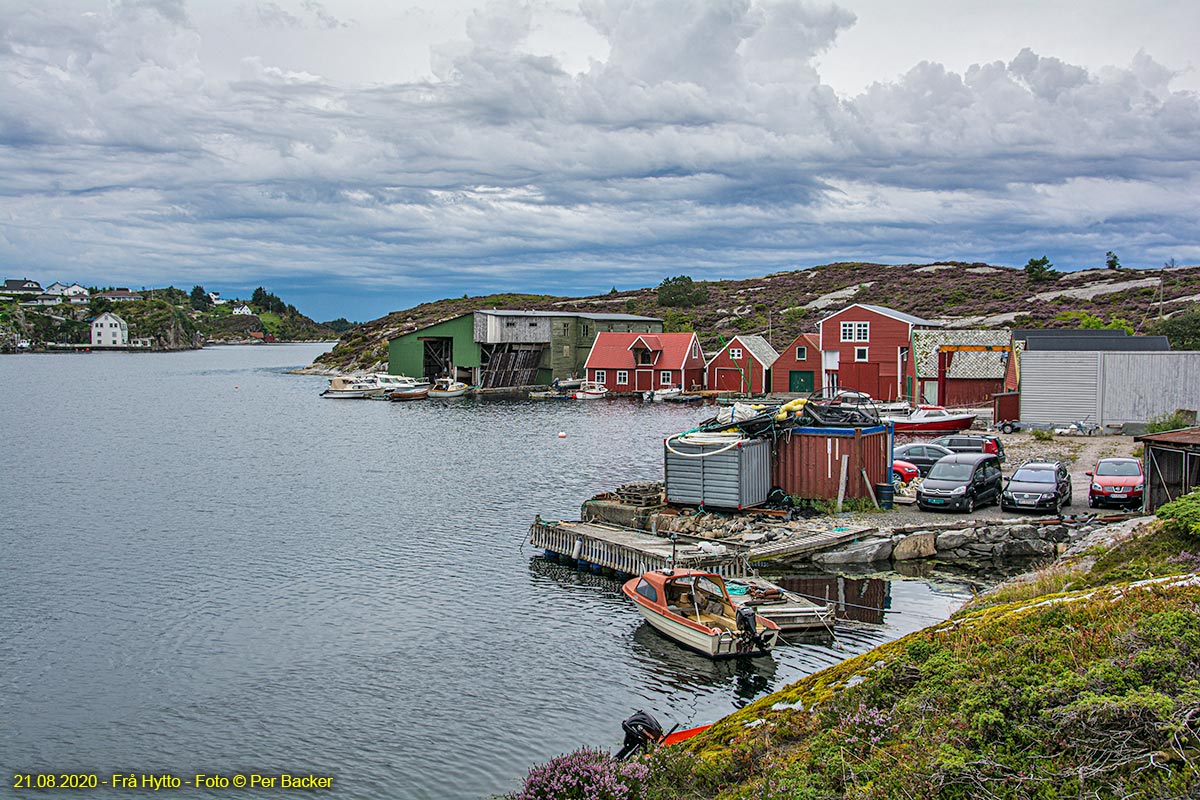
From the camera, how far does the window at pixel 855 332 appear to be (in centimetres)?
8106

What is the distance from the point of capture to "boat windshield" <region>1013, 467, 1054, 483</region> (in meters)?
32.5

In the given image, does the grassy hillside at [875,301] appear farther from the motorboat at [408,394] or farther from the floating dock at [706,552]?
the floating dock at [706,552]

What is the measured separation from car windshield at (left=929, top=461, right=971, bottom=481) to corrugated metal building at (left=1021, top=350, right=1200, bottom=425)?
22.8 m

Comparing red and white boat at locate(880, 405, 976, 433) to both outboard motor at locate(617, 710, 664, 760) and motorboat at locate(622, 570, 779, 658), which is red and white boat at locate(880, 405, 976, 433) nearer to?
motorboat at locate(622, 570, 779, 658)

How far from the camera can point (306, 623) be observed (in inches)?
1014

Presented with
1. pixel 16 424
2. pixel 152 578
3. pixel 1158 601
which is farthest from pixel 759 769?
pixel 16 424

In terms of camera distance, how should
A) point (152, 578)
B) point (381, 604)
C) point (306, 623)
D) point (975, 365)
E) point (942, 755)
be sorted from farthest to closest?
point (975, 365) → point (152, 578) → point (381, 604) → point (306, 623) → point (942, 755)

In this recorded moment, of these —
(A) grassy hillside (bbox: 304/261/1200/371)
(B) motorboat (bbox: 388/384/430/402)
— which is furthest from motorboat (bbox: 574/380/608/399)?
(A) grassy hillside (bbox: 304/261/1200/371)

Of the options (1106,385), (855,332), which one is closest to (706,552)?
(1106,385)

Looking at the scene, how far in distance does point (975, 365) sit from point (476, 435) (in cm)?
3716

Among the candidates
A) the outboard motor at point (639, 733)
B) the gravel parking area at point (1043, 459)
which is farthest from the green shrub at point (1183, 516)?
the gravel parking area at point (1043, 459)

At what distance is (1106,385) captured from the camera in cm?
5181

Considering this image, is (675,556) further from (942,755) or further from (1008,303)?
(1008,303)

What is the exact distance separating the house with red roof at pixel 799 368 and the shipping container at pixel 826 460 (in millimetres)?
54808
